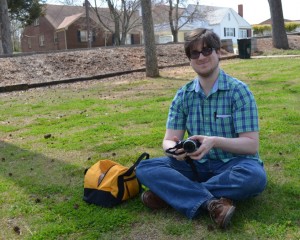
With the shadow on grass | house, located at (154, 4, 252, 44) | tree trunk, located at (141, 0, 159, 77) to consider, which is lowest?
the shadow on grass

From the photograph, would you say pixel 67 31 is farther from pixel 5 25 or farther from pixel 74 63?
pixel 74 63

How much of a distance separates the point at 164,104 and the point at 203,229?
527 centimetres

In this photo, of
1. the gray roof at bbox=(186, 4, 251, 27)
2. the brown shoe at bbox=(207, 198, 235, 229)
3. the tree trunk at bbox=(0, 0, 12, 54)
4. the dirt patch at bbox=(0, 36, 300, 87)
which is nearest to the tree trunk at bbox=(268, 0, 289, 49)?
the dirt patch at bbox=(0, 36, 300, 87)

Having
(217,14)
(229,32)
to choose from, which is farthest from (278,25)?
(229,32)

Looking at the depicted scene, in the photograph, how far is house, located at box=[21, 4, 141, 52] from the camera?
4641 cm

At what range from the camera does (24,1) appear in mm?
25672

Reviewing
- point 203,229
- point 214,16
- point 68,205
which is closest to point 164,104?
point 68,205

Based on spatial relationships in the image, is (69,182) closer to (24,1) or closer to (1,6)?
(1,6)

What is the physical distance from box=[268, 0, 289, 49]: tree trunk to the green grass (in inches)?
422

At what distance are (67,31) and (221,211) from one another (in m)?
46.3

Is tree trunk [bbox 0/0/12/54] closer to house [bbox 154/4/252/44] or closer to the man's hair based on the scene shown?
the man's hair

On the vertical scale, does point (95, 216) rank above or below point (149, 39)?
below

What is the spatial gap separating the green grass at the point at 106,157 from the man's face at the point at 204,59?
1111 millimetres

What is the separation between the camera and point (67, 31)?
1842 inches
